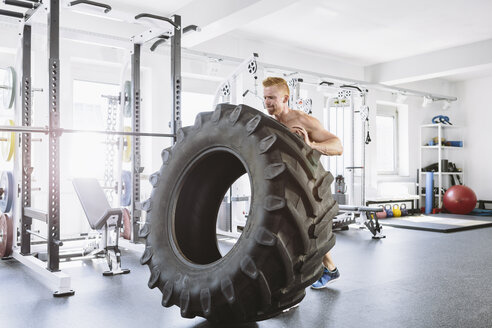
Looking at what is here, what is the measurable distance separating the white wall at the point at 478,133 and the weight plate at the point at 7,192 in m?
9.35

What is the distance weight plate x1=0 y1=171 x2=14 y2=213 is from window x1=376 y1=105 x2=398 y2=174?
24.3ft

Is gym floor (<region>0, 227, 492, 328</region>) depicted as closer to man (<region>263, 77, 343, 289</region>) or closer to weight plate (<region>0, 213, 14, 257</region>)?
weight plate (<region>0, 213, 14, 257</region>)

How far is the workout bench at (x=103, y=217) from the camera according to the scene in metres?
3.48

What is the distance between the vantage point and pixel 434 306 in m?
2.53

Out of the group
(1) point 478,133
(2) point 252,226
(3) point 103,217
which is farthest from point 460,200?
(2) point 252,226

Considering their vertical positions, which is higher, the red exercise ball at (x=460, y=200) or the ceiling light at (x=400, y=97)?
the ceiling light at (x=400, y=97)

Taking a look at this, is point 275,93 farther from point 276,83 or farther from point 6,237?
point 6,237

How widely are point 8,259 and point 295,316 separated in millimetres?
2977

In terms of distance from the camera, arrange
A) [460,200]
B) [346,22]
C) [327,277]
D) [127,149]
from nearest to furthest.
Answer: [327,277]
[127,149]
[346,22]
[460,200]

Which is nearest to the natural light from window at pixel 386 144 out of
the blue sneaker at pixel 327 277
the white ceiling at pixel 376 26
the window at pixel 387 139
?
the window at pixel 387 139

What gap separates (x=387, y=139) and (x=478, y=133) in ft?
6.87

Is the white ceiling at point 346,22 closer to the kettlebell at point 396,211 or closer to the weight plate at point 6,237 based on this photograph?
the weight plate at point 6,237

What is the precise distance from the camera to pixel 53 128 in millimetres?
3018

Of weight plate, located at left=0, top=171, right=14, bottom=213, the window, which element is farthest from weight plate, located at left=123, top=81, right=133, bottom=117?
the window
